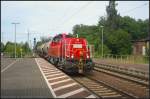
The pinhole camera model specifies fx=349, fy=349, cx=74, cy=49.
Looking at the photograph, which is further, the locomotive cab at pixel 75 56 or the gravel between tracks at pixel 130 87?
the locomotive cab at pixel 75 56

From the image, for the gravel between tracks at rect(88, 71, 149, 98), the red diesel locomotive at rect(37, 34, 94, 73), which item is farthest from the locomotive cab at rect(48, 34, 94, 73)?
the gravel between tracks at rect(88, 71, 149, 98)

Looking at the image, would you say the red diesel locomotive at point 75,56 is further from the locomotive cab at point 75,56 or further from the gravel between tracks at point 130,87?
the gravel between tracks at point 130,87

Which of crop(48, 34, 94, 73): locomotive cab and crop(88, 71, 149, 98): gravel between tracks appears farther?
crop(48, 34, 94, 73): locomotive cab

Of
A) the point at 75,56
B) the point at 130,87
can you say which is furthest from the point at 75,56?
the point at 130,87

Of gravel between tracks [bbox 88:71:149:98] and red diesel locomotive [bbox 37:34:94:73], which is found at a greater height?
red diesel locomotive [bbox 37:34:94:73]

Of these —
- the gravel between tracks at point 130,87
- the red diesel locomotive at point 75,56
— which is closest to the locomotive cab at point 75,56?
the red diesel locomotive at point 75,56

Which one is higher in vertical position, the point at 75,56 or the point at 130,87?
the point at 75,56

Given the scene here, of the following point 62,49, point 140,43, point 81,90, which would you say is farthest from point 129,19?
point 81,90

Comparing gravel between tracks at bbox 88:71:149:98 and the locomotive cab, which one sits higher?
the locomotive cab

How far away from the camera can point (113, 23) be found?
115 metres

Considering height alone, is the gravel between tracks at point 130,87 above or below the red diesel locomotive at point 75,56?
below

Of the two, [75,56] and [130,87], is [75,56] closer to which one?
[75,56]

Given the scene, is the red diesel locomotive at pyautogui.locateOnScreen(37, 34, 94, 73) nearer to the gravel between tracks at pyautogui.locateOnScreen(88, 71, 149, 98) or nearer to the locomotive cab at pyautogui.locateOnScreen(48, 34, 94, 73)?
the locomotive cab at pyautogui.locateOnScreen(48, 34, 94, 73)

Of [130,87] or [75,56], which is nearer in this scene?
[130,87]
